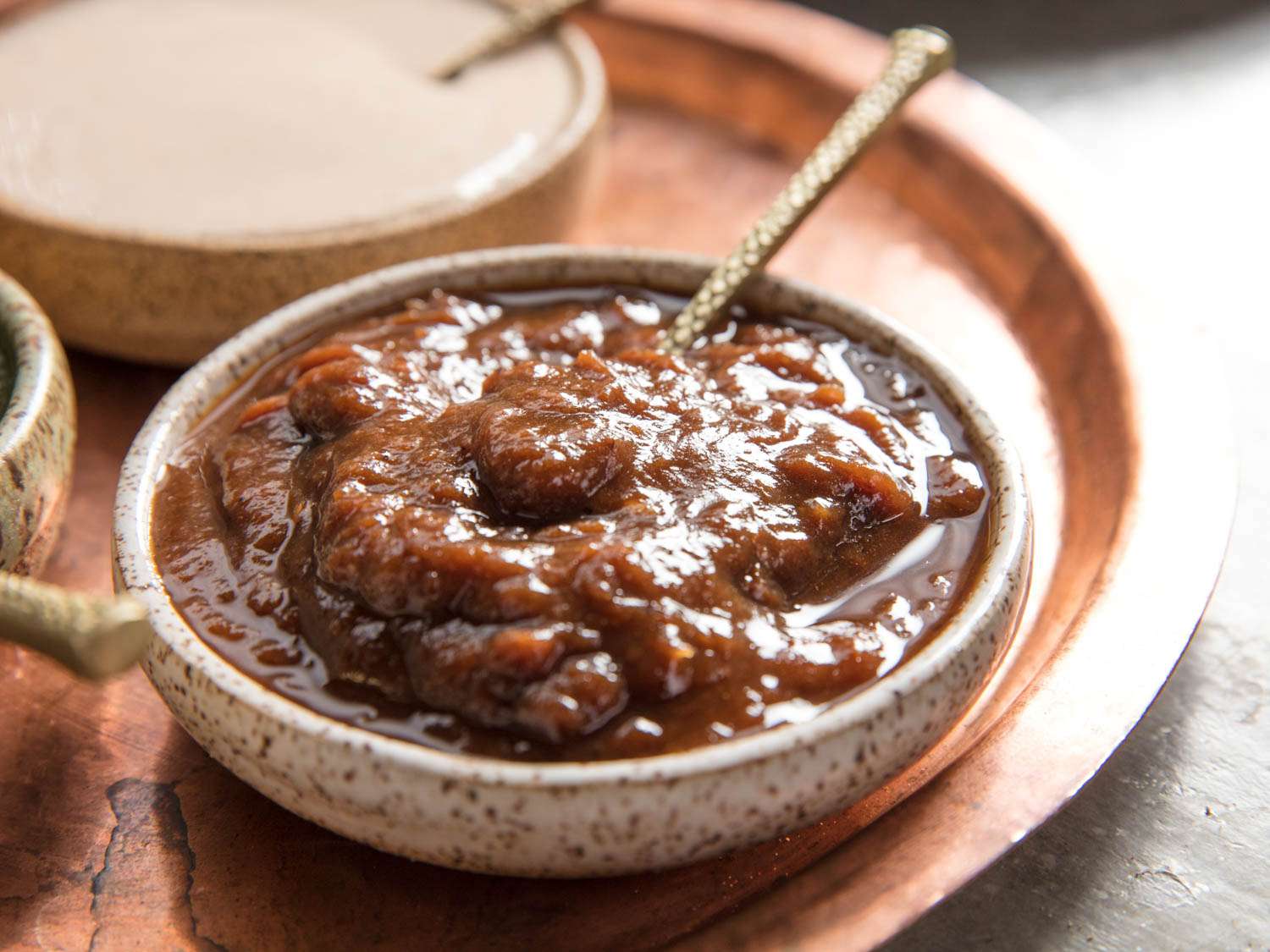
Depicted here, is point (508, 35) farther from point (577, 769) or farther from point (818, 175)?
point (577, 769)

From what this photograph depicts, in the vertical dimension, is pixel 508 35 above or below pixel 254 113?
above

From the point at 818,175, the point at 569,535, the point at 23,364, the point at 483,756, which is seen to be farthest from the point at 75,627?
the point at 818,175

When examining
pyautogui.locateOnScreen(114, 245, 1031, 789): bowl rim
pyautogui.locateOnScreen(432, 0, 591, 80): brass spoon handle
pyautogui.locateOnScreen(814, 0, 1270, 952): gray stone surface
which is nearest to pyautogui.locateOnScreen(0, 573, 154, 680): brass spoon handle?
pyautogui.locateOnScreen(114, 245, 1031, 789): bowl rim

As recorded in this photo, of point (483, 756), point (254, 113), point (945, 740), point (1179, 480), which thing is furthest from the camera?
point (254, 113)

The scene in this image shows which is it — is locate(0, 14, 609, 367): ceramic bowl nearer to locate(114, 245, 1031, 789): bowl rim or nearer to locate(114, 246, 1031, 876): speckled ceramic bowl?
locate(114, 245, 1031, 789): bowl rim

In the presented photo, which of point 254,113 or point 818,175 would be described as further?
point 254,113

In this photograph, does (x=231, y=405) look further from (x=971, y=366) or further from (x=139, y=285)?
(x=971, y=366)
